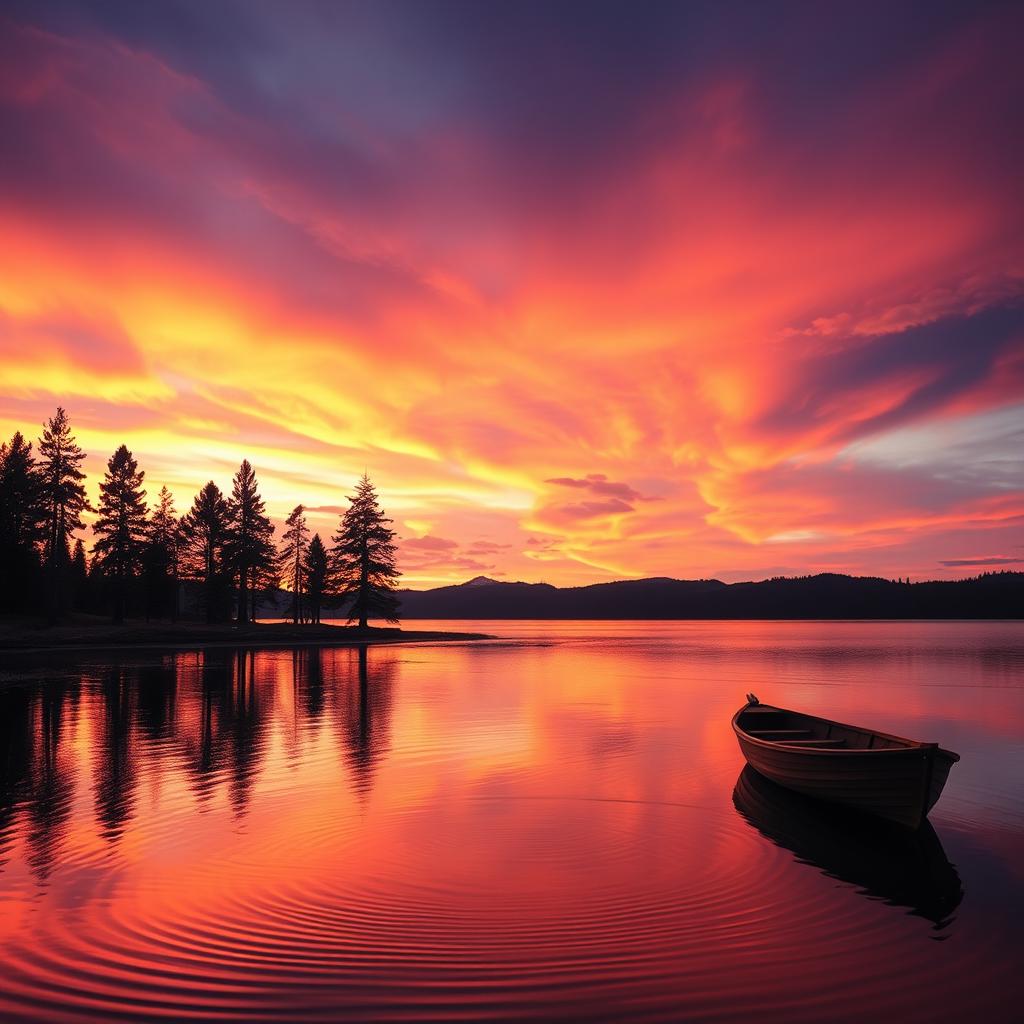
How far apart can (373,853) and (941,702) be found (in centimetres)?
3721

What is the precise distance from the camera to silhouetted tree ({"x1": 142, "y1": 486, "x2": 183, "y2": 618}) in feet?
274

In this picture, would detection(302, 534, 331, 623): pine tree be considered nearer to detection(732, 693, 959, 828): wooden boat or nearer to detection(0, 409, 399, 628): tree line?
detection(0, 409, 399, 628): tree line

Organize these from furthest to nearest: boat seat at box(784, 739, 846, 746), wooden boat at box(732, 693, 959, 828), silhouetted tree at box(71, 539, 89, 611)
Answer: silhouetted tree at box(71, 539, 89, 611) → boat seat at box(784, 739, 846, 746) → wooden boat at box(732, 693, 959, 828)

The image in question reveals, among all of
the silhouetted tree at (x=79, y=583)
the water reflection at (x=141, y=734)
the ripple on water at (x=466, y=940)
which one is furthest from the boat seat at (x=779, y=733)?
the silhouetted tree at (x=79, y=583)

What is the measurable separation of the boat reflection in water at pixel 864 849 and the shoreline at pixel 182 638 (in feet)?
195

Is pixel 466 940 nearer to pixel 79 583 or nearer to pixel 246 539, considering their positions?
pixel 246 539

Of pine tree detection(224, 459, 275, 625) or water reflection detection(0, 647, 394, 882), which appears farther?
pine tree detection(224, 459, 275, 625)

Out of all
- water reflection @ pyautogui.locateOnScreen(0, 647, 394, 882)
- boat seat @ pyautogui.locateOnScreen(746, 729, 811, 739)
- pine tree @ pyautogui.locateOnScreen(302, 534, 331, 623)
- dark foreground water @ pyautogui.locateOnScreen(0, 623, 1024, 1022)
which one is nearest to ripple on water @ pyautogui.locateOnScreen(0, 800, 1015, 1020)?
dark foreground water @ pyautogui.locateOnScreen(0, 623, 1024, 1022)

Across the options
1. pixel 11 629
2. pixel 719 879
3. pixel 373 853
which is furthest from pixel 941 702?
pixel 11 629

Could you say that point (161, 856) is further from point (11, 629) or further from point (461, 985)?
point (11, 629)

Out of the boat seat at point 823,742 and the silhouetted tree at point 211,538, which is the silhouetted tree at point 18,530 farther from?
the boat seat at point 823,742

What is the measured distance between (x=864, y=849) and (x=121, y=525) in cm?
8124

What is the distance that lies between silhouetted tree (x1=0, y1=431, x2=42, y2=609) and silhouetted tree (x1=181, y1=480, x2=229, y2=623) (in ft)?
62.6

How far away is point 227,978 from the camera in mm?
8609
